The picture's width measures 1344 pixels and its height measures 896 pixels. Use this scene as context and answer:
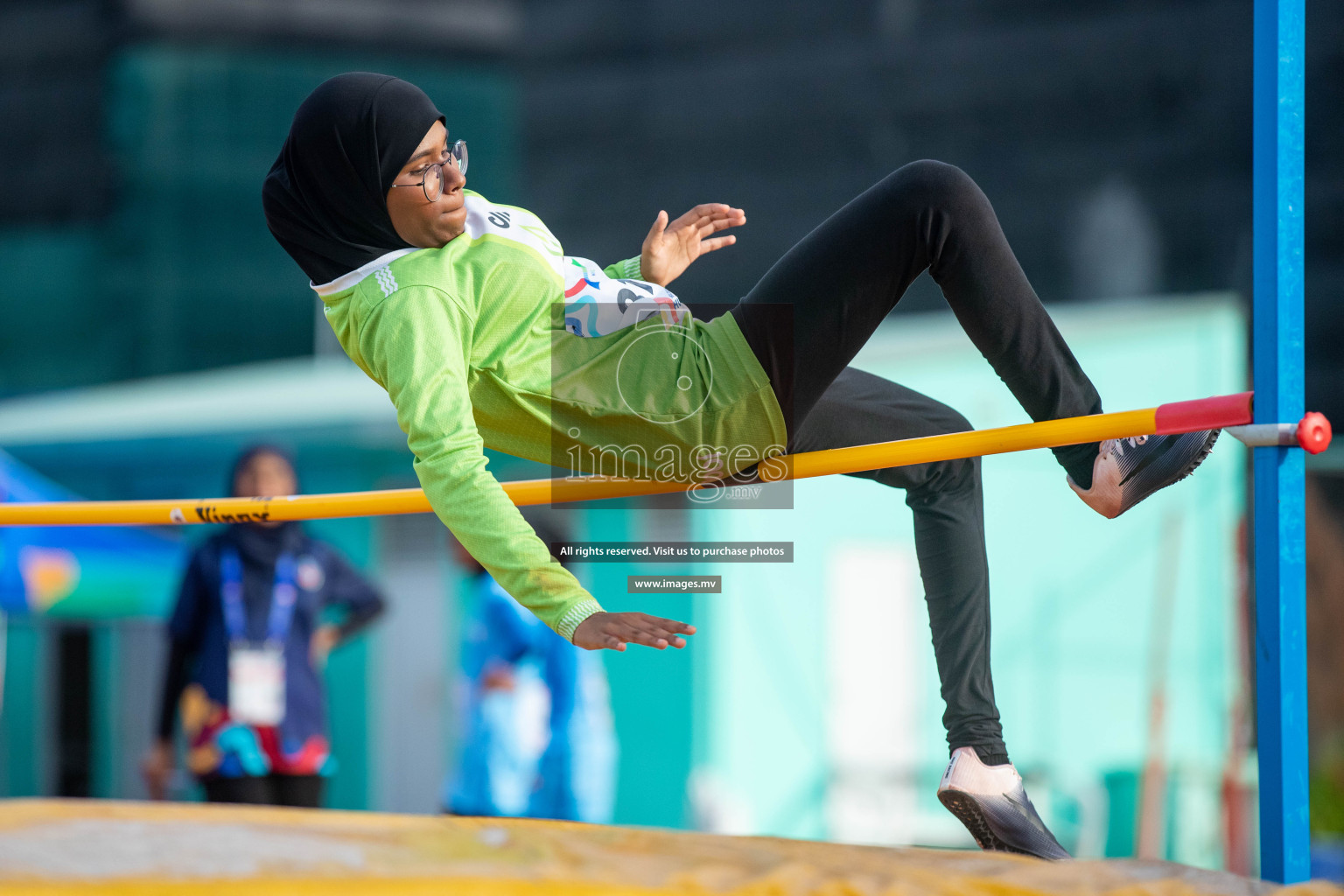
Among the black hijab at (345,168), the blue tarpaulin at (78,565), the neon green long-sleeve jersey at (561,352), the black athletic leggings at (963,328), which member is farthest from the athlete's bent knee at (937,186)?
the blue tarpaulin at (78,565)

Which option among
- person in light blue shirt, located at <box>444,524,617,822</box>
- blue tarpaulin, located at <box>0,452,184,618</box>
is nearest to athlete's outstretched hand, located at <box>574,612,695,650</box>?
person in light blue shirt, located at <box>444,524,617,822</box>

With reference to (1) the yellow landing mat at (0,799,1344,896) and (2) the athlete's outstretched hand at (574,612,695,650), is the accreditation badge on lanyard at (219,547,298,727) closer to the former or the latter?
(1) the yellow landing mat at (0,799,1344,896)

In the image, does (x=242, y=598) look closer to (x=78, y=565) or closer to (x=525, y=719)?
(x=525, y=719)

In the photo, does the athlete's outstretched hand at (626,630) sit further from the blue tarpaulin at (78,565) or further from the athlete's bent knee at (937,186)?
the blue tarpaulin at (78,565)

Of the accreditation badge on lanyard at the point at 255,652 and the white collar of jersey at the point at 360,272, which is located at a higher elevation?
the white collar of jersey at the point at 360,272

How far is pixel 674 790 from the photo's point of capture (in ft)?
17.1

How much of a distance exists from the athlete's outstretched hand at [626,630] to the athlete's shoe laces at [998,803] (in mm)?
552

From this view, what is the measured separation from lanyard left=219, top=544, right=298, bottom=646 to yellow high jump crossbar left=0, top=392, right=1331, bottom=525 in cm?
57

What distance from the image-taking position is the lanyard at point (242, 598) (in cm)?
309

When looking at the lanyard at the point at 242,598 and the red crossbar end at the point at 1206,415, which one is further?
the lanyard at the point at 242,598

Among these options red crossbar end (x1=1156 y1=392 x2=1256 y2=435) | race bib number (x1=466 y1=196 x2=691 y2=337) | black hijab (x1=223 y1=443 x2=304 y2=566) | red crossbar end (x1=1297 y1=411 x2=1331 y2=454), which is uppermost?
race bib number (x1=466 y1=196 x2=691 y2=337)

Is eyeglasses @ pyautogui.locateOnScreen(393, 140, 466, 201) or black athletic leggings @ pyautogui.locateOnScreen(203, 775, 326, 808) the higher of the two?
eyeglasses @ pyautogui.locateOnScreen(393, 140, 466, 201)

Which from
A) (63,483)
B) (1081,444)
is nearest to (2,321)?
(63,483)

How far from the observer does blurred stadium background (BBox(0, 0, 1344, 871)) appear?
16.6ft
